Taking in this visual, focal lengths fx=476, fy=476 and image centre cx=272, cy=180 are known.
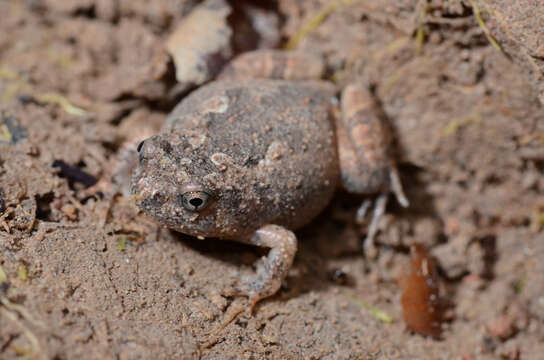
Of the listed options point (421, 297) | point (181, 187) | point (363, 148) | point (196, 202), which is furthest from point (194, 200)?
point (421, 297)

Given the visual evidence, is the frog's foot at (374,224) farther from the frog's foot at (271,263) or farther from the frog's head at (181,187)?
the frog's head at (181,187)

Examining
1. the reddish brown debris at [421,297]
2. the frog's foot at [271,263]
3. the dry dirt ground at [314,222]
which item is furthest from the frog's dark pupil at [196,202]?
the reddish brown debris at [421,297]

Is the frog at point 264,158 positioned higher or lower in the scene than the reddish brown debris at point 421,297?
higher

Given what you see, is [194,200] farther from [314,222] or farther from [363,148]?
[314,222]

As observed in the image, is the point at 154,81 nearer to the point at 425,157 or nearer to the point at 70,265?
the point at 70,265

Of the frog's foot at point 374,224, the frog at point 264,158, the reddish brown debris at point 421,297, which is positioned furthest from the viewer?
the frog's foot at point 374,224

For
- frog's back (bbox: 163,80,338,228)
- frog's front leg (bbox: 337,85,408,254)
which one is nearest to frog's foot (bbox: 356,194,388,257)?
frog's front leg (bbox: 337,85,408,254)
